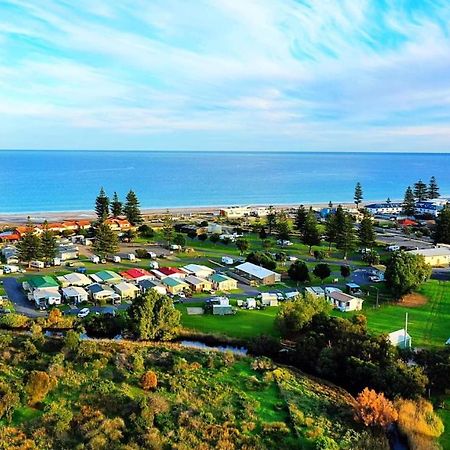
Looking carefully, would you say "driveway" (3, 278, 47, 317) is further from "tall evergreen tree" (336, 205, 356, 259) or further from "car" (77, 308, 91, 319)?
"tall evergreen tree" (336, 205, 356, 259)

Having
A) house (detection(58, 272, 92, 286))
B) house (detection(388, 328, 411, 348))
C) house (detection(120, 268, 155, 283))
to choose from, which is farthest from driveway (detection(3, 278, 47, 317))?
house (detection(388, 328, 411, 348))

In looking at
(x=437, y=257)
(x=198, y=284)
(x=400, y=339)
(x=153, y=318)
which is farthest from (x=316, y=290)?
(x=437, y=257)

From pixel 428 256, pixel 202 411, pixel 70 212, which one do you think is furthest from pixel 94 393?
pixel 70 212

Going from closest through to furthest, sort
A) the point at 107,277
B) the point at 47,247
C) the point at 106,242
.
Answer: the point at 107,277 → the point at 47,247 → the point at 106,242

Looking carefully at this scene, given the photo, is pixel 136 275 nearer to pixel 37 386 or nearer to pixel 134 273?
pixel 134 273

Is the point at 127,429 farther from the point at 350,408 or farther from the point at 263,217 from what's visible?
the point at 263,217
